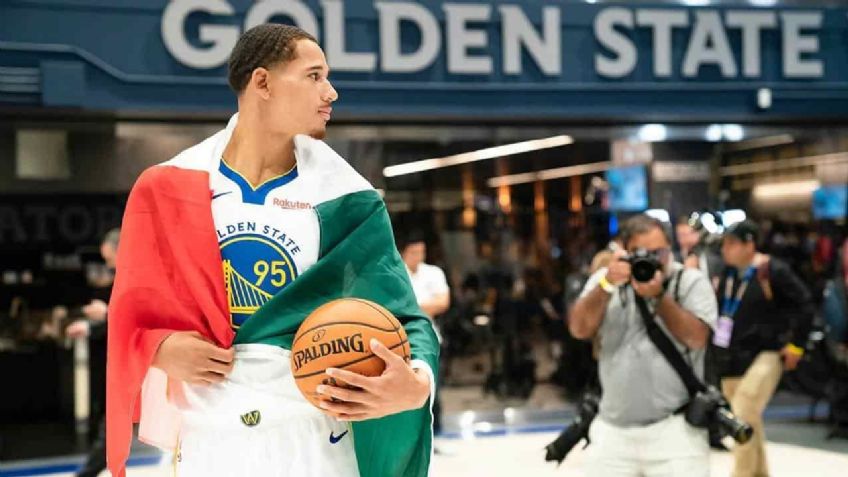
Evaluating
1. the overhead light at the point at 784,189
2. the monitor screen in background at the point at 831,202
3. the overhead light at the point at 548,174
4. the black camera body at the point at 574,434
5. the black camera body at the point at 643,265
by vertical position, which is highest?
the overhead light at the point at 548,174

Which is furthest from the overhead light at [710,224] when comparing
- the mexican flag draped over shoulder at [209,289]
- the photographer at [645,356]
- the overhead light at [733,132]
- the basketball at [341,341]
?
the basketball at [341,341]

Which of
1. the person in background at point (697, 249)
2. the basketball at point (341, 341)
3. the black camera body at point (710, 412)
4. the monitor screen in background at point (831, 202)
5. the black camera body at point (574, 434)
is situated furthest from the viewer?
the monitor screen in background at point (831, 202)

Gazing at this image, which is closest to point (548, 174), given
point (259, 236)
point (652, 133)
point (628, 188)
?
point (628, 188)

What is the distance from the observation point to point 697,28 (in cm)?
1034

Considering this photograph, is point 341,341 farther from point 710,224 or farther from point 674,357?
point 710,224

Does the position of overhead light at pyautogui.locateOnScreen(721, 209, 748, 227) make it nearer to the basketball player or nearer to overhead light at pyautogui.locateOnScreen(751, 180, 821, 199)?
overhead light at pyautogui.locateOnScreen(751, 180, 821, 199)

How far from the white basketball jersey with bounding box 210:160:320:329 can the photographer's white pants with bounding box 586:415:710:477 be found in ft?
8.48

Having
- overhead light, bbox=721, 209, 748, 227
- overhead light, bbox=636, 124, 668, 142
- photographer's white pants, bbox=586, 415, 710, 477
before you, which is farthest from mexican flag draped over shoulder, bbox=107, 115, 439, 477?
overhead light, bbox=636, 124, 668, 142

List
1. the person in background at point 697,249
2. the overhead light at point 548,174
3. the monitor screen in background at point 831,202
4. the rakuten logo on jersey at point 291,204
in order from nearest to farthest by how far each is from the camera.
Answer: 1. the rakuten logo on jersey at point 291,204
2. the person in background at point 697,249
3. the overhead light at point 548,174
4. the monitor screen in background at point 831,202

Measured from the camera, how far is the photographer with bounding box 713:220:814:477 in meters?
7.06

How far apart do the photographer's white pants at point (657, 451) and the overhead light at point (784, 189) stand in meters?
7.40

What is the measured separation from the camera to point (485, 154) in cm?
1078

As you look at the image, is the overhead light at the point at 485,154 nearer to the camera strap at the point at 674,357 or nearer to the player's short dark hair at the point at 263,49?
the camera strap at the point at 674,357

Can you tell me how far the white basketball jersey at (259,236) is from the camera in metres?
2.17
